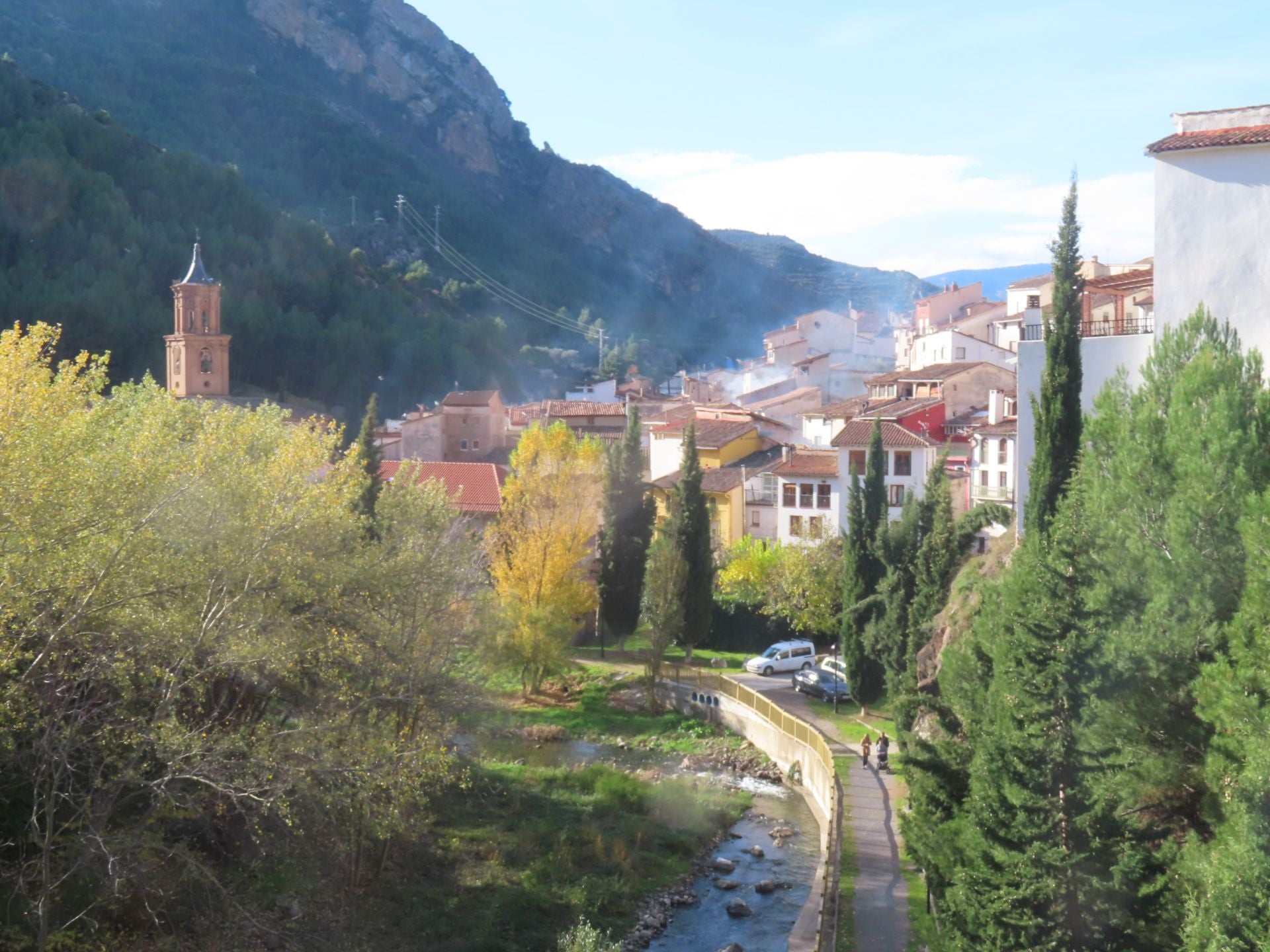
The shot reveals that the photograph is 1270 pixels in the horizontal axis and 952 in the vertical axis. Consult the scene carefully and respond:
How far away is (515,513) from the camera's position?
35.8m

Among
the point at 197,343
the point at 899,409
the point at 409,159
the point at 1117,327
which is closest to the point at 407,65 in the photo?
the point at 409,159

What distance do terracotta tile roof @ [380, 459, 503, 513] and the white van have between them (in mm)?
11015

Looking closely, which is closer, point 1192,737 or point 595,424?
point 1192,737

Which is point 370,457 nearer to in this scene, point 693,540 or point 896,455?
point 693,540

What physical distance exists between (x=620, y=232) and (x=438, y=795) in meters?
159

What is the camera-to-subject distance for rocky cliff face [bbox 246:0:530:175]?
17162 cm

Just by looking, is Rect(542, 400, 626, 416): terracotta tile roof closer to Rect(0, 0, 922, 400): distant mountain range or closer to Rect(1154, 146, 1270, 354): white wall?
Rect(0, 0, 922, 400): distant mountain range

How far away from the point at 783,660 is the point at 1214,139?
2122 cm

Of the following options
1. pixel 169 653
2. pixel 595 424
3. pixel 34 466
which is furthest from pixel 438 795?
pixel 595 424

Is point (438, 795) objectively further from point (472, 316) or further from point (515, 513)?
point (472, 316)

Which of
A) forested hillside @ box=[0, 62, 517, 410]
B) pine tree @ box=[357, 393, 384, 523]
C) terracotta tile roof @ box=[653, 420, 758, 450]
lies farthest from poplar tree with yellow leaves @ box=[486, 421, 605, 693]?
forested hillside @ box=[0, 62, 517, 410]

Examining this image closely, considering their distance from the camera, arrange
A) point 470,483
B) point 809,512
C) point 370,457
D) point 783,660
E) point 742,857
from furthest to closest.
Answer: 1. point 470,483
2. point 809,512
3. point 783,660
4. point 370,457
5. point 742,857

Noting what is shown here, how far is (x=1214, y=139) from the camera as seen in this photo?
57.4 ft

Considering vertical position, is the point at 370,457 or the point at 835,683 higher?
the point at 370,457
